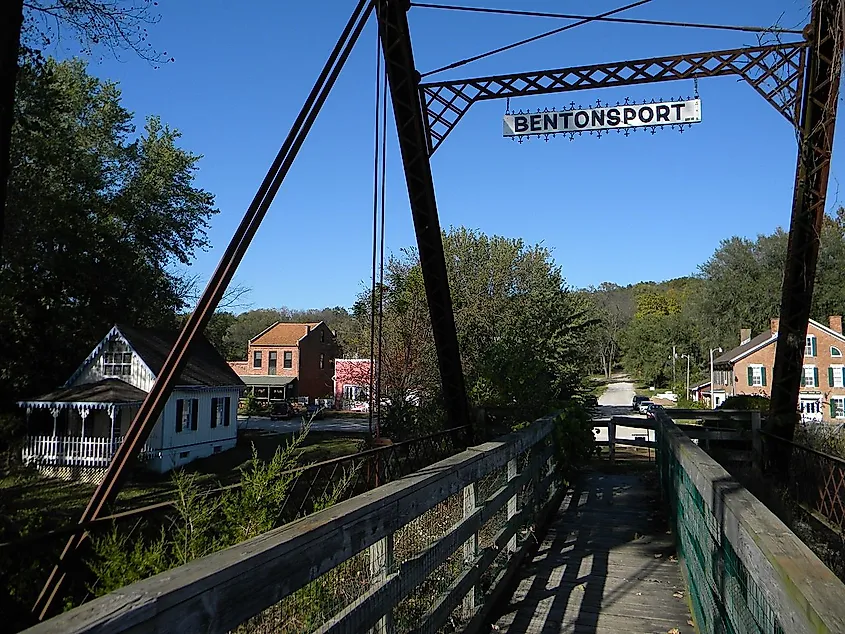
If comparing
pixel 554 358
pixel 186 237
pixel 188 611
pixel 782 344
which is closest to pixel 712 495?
pixel 188 611

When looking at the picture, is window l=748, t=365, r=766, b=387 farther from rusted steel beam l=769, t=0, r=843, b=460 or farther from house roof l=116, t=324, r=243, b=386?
rusted steel beam l=769, t=0, r=843, b=460

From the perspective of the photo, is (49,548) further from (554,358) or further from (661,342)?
(661,342)

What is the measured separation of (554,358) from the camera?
27547 millimetres

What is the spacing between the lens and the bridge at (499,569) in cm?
156

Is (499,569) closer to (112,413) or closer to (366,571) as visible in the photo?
(366,571)

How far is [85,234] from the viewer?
26422 millimetres

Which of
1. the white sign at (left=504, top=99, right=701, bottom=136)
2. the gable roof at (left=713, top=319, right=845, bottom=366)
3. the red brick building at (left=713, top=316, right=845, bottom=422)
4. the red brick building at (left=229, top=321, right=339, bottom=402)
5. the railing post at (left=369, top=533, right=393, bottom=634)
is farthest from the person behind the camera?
the red brick building at (left=229, top=321, right=339, bottom=402)

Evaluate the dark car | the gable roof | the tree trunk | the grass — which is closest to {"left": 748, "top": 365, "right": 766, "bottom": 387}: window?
the gable roof

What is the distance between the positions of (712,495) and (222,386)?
26.7 m

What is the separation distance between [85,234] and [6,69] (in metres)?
25.6

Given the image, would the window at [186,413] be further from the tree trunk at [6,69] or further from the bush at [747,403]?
the tree trunk at [6,69]

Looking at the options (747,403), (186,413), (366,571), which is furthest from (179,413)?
(366,571)

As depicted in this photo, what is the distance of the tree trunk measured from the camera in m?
3.36

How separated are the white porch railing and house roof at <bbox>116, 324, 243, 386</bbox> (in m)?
2.94
